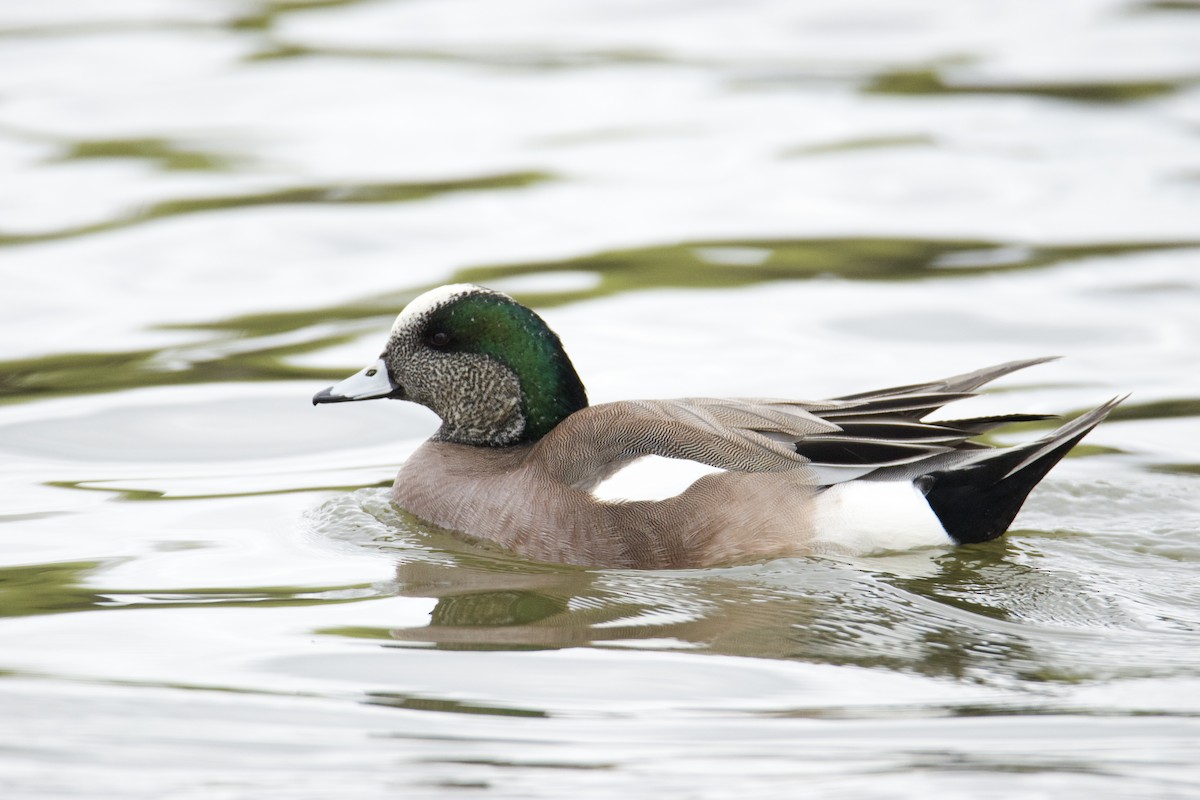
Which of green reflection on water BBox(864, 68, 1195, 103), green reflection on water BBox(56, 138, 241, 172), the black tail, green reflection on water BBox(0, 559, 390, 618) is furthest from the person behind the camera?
green reflection on water BBox(864, 68, 1195, 103)

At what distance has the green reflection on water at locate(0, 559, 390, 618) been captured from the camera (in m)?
4.99

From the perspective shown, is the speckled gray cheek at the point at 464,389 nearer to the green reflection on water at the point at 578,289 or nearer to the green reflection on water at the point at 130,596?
the green reflection on water at the point at 130,596

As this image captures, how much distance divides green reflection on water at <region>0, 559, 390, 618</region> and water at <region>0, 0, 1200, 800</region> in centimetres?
2

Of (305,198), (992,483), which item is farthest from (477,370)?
(305,198)

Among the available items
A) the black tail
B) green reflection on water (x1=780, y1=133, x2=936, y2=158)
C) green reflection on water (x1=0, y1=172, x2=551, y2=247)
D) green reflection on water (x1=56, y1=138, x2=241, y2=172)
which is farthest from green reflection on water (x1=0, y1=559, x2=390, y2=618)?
green reflection on water (x1=780, y1=133, x2=936, y2=158)

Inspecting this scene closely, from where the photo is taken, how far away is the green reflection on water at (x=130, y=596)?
4.99 meters

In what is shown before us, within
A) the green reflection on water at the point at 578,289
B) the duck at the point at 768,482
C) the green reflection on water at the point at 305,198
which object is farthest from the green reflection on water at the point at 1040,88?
the duck at the point at 768,482

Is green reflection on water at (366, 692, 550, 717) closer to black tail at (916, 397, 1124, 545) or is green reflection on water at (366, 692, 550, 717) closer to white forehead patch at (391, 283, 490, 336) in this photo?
black tail at (916, 397, 1124, 545)

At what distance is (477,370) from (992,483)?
5.52 ft

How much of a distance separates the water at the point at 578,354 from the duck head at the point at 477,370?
1.41ft

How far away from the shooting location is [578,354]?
7695 mm

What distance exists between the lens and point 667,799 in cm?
364

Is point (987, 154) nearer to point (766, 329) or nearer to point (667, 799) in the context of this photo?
point (766, 329)

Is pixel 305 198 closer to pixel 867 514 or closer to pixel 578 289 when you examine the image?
pixel 578 289
